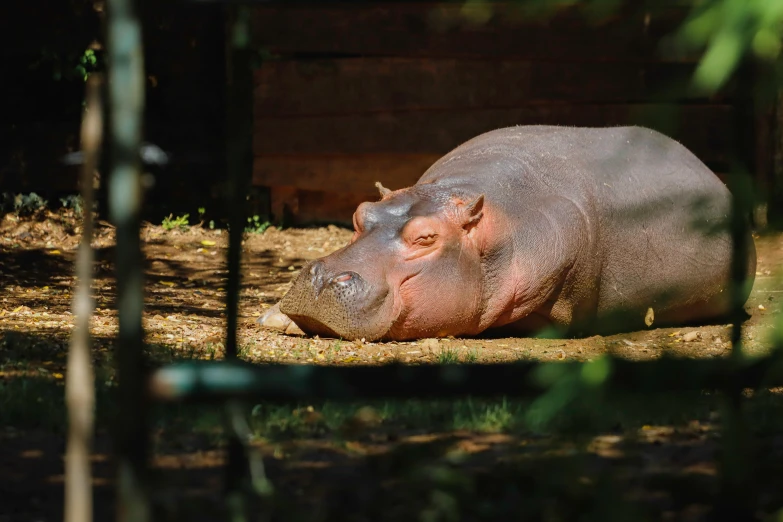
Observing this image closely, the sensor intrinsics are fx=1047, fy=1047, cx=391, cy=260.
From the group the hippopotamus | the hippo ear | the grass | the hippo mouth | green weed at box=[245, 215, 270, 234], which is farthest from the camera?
green weed at box=[245, 215, 270, 234]

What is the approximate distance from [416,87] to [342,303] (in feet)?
13.5

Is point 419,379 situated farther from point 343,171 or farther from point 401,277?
point 343,171

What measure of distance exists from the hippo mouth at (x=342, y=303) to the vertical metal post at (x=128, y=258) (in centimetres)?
344

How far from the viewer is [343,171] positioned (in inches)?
358

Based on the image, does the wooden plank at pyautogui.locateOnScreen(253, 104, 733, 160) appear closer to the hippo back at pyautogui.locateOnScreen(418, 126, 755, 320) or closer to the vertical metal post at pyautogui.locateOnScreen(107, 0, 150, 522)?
the hippo back at pyautogui.locateOnScreen(418, 126, 755, 320)

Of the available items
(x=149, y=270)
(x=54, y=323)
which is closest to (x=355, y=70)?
(x=149, y=270)

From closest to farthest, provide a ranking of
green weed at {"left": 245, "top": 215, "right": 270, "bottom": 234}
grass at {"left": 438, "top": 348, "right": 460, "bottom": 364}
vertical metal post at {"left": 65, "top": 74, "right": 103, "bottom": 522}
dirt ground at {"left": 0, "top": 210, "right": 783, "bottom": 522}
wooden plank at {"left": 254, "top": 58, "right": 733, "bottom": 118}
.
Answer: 1. vertical metal post at {"left": 65, "top": 74, "right": 103, "bottom": 522}
2. dirt ground at {"left": 0, "top": 210, "right": 783, "bottom": 522}
3. grass at {"left": 438, "top": 348, "right": 460, "bottom": 364}
4. wooden plank at {"left": 254, "top": 58, "right": 733, "bottom": 118}
5. green weed at {"left": 245, "top": 215, "right": 270, "bottom": 234}

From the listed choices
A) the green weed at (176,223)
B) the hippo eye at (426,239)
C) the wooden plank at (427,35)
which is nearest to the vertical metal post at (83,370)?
the hippo eye at (426,239)

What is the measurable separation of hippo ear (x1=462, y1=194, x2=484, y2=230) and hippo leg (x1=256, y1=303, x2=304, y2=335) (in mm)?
1034

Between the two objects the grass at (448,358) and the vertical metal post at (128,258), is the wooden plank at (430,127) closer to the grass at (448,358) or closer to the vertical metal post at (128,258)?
the grass at (448,358)

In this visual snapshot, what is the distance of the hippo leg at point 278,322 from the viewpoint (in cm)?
550

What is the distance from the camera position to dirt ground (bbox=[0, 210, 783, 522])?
255 centimetres

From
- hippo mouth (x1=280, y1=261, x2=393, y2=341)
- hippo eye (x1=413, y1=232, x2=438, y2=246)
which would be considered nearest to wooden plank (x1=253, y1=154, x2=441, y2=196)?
hippo eye (x1=413, y1=232, x2=438, y2=246)

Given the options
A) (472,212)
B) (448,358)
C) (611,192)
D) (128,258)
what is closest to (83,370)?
(128,258)
